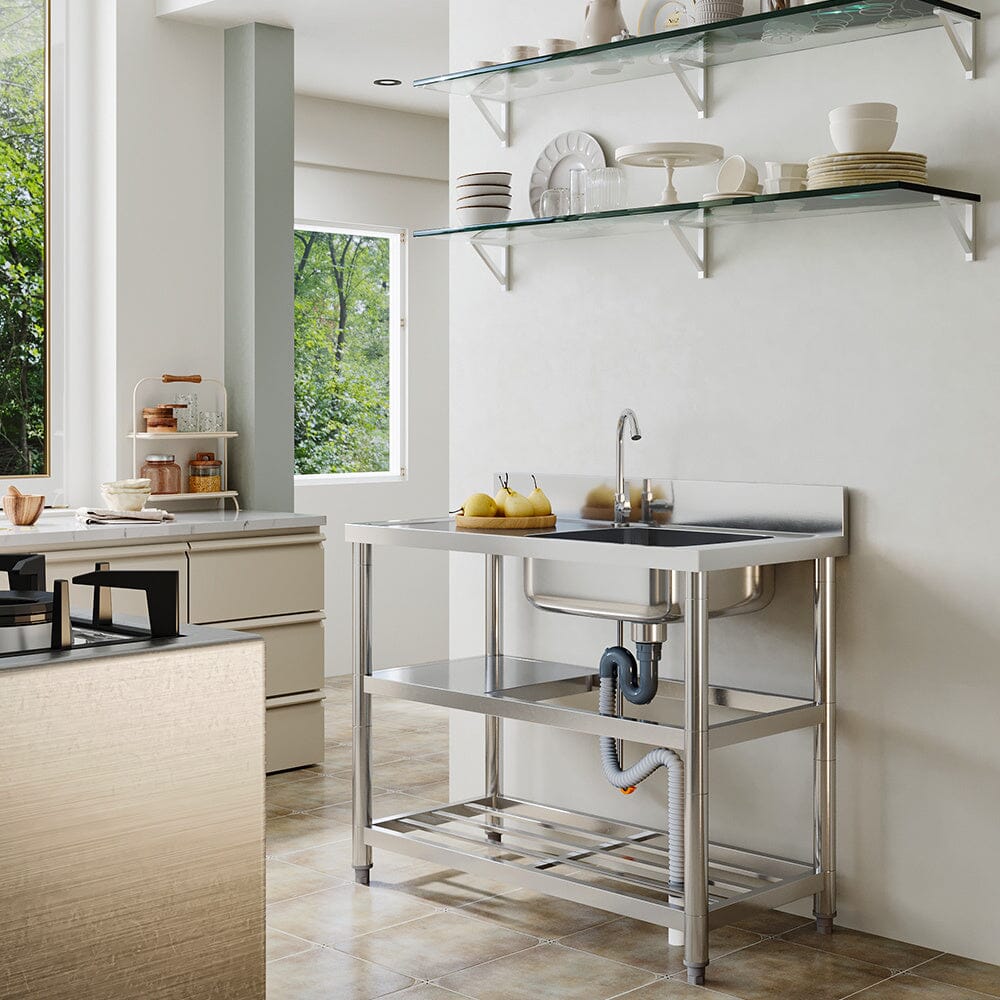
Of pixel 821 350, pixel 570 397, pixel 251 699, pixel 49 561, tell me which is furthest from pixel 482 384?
pixel 251 699

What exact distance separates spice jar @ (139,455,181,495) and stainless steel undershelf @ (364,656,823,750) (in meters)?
1.51

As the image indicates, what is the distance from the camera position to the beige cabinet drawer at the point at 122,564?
4.12 m

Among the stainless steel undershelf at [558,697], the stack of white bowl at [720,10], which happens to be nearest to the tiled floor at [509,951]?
the stainless steel undershelf at [558,697]

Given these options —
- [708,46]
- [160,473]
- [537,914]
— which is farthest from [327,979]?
[160,473]

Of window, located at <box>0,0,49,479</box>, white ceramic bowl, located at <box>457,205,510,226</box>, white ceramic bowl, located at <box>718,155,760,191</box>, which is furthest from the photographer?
window, located at <box>0,0,49,479</box>

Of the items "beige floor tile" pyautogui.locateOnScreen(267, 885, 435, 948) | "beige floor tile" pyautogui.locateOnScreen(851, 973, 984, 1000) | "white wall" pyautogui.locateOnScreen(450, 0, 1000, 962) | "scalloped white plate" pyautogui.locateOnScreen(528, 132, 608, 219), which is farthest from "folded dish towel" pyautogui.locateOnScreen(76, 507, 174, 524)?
"beige floor tile" pyautogui.locateOnScreen(851, 973, 984, 1000)

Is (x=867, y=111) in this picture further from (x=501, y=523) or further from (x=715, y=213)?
(x=501, y=523)

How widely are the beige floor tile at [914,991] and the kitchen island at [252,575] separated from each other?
2179 mm

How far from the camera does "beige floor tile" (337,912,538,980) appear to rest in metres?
3.00

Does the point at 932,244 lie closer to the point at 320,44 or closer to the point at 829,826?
the point at 829,826

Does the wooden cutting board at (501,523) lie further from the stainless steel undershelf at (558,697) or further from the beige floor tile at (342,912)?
the beige floor tile at (342,912)

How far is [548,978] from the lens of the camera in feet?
9.62

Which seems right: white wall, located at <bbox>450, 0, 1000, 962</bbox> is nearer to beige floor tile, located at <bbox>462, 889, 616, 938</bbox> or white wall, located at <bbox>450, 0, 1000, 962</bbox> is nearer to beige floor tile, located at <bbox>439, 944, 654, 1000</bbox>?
beige floor tile, located at <bbox>462, 889, 616, 938</bbox>

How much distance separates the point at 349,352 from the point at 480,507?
10.9 feet
